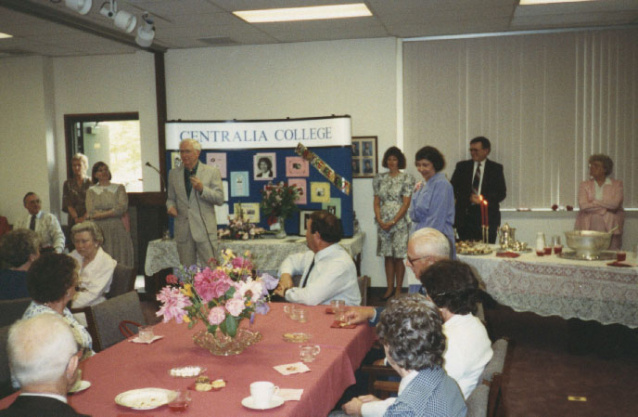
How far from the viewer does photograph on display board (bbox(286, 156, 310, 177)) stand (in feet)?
23.8

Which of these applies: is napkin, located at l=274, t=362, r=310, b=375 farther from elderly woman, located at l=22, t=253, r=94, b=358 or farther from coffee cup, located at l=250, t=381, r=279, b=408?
elderly woman, located at l=22, t=253, r=94, b=358

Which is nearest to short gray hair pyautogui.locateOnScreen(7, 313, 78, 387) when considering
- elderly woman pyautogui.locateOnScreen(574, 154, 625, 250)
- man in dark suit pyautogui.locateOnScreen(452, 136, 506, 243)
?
elderly woman pyautogui.locateOnScreen(574, 154, 625, 250)

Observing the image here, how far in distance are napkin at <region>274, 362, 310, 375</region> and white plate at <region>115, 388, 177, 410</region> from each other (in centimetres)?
48

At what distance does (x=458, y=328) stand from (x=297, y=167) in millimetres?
4960

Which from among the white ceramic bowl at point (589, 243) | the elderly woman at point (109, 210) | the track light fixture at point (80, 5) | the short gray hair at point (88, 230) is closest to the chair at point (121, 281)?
the short gray hair at point (88, 230)

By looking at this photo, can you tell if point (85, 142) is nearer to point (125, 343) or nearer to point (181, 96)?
point (181, 96)

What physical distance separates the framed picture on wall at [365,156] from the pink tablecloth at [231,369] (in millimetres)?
4684

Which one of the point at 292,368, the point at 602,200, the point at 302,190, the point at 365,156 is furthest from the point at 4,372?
the point at 365,156

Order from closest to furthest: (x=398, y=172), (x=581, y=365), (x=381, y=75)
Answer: (x=581, y=365)
(x=398, y=172)
(x=381, y=75)

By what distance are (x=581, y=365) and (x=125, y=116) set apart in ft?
21.5

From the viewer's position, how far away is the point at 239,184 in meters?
7.43

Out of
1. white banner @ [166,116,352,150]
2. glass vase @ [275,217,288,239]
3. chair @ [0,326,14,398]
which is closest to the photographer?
chair @ [0,326,14,398]

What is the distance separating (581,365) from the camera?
488cm

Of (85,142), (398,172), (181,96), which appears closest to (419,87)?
(398,172)
